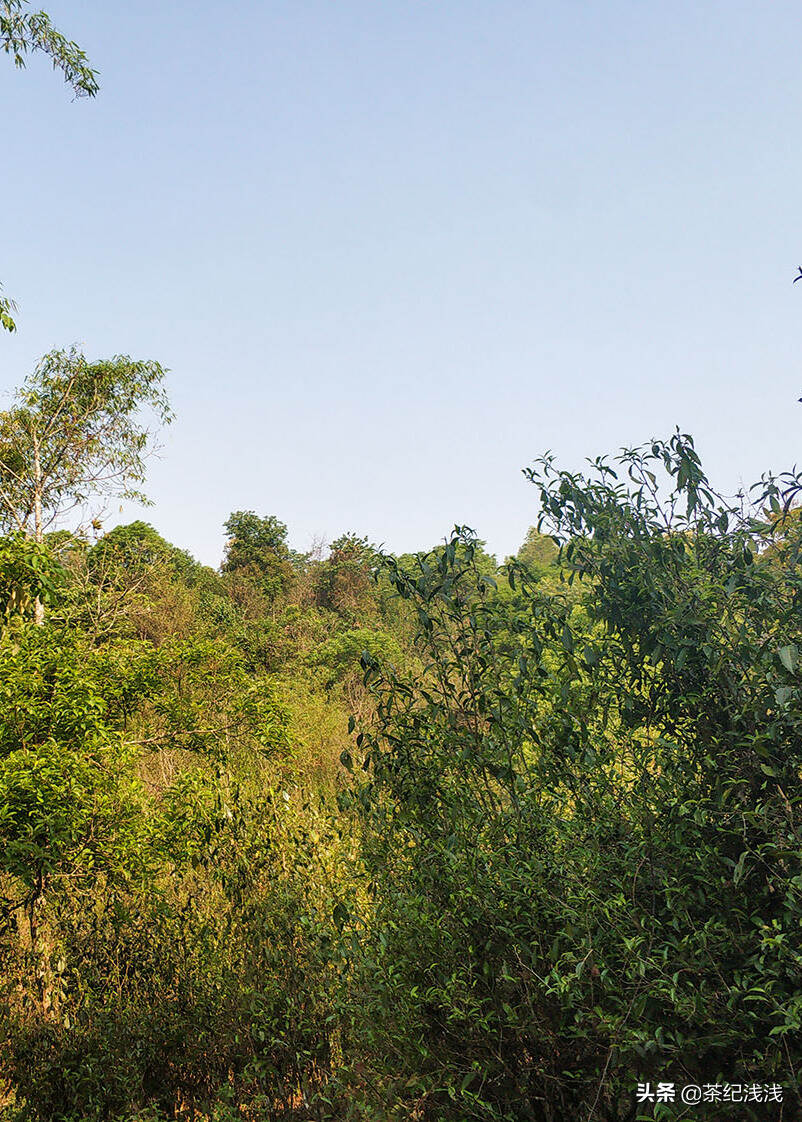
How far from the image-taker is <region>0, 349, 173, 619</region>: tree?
9.91m

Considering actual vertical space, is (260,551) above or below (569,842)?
above

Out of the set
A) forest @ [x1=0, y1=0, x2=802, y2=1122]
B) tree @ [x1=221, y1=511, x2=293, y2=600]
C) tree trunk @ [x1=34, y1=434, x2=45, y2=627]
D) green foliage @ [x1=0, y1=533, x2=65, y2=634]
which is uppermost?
tree @ [x1=221, y1=511, x2=293, y2=600]

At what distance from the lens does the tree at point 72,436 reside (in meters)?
9.91

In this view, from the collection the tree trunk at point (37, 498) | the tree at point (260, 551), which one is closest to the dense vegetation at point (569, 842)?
the tree trunk at point (37, 498)

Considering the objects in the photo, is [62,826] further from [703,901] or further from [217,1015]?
[703,901]

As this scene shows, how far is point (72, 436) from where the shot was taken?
10344mm

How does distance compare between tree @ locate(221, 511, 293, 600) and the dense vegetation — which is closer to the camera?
the dense vegetation

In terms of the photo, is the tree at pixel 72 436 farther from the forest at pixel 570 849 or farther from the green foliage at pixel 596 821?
the green foliage at pixel 596 821

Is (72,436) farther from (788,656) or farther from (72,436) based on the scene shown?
(788,656)

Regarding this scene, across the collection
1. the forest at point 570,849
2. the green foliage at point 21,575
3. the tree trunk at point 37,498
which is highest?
the tree trunk at point 37,498

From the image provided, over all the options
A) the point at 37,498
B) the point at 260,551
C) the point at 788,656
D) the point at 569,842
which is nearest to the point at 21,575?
the point at 569,842

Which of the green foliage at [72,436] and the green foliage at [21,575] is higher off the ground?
the green foliage at [72,436]

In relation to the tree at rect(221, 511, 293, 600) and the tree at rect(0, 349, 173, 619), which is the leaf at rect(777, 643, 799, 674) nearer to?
the tree at rect(0, 349, 173, 619)

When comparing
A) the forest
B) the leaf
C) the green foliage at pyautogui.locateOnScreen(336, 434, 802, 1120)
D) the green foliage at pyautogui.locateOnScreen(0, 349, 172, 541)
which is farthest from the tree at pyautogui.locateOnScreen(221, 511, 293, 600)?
the leaf
